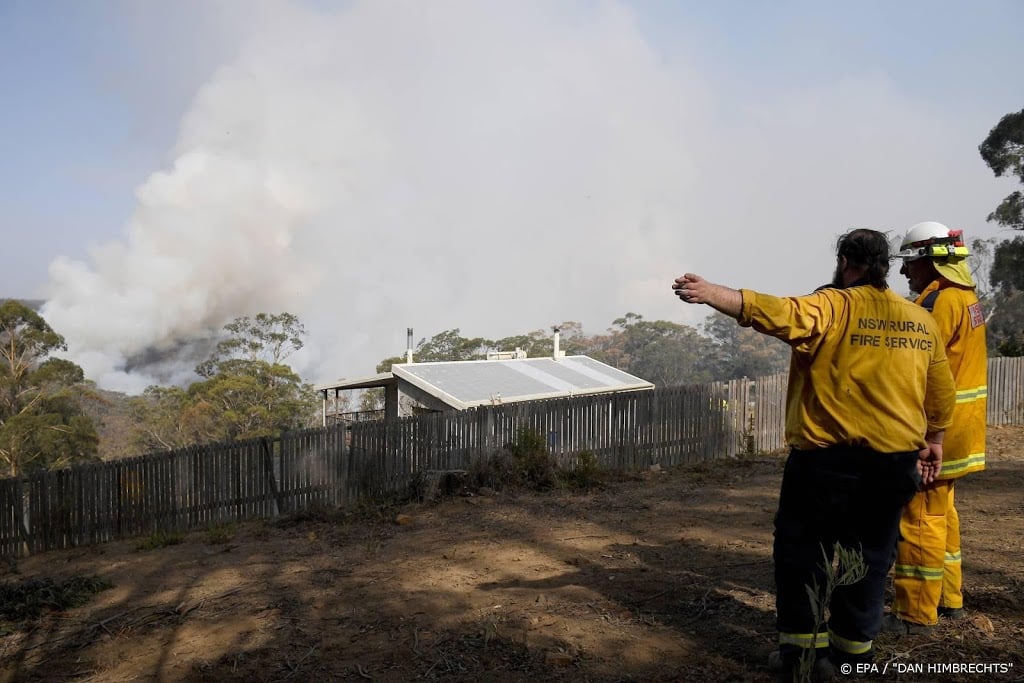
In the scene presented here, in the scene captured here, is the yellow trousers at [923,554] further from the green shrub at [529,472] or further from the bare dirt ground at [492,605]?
the green shrub at [529,472]

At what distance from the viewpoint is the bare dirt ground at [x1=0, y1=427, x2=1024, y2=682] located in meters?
3.44

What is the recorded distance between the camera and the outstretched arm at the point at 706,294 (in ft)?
8.64

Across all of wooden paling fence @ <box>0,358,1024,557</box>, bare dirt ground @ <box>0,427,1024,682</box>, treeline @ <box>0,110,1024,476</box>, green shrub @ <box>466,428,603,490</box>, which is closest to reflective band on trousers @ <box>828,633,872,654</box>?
bare dirt ground @ <box>0,427,1024,682</box>

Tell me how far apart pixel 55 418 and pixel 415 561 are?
23332 mm

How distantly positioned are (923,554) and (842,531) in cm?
80

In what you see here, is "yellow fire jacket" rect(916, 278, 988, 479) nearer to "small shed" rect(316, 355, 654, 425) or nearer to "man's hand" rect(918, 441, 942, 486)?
"man's hand" rect(918, 441, 942, 486)

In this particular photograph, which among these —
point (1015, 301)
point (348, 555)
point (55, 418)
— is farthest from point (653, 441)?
point (1015, 301)

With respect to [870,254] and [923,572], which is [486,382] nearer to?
[923,572]

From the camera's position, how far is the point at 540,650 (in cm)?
352

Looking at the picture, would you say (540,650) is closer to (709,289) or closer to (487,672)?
(487,672)

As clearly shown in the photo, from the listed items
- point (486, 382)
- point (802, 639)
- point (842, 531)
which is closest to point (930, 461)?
point (842, 531)

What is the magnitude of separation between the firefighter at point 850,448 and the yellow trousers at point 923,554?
1.91ft

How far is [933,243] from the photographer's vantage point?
3.72m

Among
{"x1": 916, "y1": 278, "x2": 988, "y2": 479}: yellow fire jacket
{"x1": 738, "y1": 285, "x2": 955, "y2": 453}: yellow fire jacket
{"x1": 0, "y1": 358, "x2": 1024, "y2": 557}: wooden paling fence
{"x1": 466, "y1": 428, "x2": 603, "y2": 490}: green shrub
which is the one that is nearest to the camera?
{"x1": 738, "y1": 285, "x2": 955, "y2": 453}: yellow fire jacket
